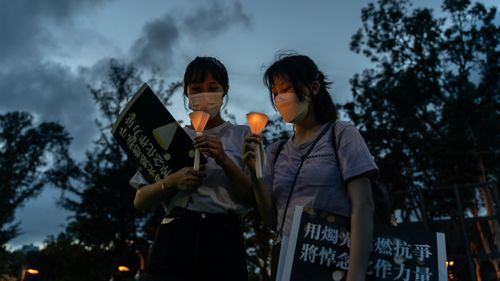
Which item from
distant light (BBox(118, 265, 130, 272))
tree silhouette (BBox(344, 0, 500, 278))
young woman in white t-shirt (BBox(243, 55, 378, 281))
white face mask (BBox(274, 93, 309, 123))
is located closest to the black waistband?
young woman in white t-shirt (BBox(243, 55, 378, 281))

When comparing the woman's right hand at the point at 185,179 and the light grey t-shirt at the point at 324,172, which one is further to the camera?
the woman's right hand at the point at 185,179

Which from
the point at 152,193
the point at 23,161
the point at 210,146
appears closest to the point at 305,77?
the point at 210,146

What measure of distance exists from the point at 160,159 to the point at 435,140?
641 inches

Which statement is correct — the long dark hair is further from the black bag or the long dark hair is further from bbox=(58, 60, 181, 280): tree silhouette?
bbox=(58, 60, 181, 280): tree silhouette

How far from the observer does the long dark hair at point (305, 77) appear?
6.68 feet

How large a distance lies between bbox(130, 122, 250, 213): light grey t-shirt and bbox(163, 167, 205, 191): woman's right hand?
13 centimetres

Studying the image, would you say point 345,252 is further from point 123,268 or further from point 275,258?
point 123,268

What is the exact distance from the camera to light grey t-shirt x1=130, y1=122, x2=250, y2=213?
2232 millimetres

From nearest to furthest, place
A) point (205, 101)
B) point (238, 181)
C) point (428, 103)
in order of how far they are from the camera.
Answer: point (238, 181), point (205, 101), point (428, 103)

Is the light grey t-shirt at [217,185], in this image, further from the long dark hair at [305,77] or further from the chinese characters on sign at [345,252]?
the chinese characters on sign at [345,252]

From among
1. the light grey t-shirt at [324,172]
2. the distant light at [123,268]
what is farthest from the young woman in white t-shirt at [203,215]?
the distant light at [123,268]

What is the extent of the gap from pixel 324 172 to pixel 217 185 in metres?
0.66

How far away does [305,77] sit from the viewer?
204 cm

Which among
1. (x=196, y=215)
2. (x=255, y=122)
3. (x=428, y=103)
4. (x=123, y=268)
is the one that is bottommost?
(x=196, y=215)
